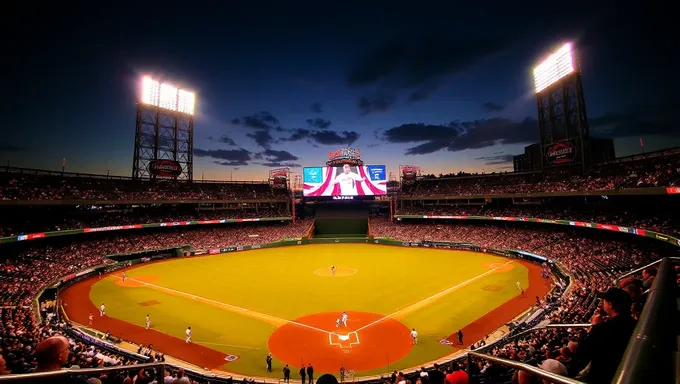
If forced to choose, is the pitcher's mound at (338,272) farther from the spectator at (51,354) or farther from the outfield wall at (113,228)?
the spectator at (51,354)

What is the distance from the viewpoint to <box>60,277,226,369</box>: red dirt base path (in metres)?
19.5

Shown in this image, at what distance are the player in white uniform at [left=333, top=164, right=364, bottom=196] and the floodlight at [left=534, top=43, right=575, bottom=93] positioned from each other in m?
35.6

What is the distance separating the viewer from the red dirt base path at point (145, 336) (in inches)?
770

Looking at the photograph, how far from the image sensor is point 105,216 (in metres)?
48.9

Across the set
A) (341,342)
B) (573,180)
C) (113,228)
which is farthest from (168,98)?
(573,180)

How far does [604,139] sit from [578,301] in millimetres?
59729

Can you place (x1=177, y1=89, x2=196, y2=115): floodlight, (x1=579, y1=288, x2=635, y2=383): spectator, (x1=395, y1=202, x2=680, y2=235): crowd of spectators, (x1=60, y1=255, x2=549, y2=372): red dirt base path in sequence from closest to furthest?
(x1=579, y1=288, x2=635, y2=383): spectator
(x1=60, y1=255, x2=549, y2=372): red dirt base path
(x1=395, y1=202, x2=680, y2=235): crowd of spectators
(x1=177, y1=89, x2=196, y2=115): floodlight

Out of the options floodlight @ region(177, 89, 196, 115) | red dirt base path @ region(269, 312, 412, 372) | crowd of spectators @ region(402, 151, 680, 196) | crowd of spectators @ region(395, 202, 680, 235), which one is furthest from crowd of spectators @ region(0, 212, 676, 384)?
floodlight @ region(177, 89, 196, 115)

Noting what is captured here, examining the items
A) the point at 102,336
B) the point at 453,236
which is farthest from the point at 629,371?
the point at 453,236

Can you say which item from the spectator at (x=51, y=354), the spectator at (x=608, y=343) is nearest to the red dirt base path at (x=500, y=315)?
the spectator at (x=608, y=343)

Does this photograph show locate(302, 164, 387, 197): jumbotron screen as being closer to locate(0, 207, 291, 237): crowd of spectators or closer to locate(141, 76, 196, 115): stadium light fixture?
locate(0, 207, 291, 237): crowd of spectators

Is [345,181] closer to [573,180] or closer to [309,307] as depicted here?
[573,180]

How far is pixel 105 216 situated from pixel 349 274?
126ft

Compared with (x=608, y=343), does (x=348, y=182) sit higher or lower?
higher
